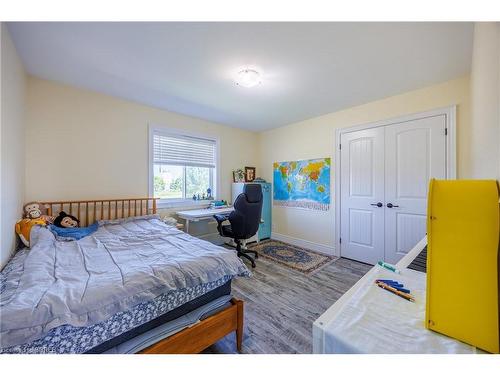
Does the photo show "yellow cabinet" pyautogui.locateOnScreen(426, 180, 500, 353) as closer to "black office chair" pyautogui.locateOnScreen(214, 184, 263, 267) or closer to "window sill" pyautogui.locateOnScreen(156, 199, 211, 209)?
"black office chair" pyautogui.locateOnScreen(214, 184, 263, 267)

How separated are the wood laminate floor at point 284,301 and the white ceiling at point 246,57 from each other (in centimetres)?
238

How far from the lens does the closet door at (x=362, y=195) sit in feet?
9.42

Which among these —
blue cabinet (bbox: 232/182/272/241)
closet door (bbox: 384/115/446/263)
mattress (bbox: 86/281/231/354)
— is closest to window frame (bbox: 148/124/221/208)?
blue cabinet (bbox: 232/182/272/241)

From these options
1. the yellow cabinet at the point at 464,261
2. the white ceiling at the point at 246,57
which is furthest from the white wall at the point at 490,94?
the white ceiling at the point at 246,57

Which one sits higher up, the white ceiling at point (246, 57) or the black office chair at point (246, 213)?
the white ceiling at point (246, 57)

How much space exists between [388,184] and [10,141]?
407 centimetres

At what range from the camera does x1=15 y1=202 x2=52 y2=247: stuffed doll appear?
1817mm

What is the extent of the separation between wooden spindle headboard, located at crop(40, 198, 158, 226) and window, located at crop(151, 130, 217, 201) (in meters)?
0.27

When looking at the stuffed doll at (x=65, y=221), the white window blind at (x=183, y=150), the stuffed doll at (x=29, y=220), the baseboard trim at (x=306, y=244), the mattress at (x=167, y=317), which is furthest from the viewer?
the baseboard trim at (x=306, y=244)

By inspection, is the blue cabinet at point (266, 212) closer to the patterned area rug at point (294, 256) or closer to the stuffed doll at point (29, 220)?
the patterned area rug at point (294, 256)

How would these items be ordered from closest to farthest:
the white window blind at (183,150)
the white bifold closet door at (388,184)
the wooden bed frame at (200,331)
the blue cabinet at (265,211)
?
1. the wooden bed frame at (200,331)
2. the white bifold closet door at (388,184)
3. the white window blind at (183,150)
4. the blue cabinet at (265,211)

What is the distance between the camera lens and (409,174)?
2602mm

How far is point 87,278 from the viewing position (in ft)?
3.78

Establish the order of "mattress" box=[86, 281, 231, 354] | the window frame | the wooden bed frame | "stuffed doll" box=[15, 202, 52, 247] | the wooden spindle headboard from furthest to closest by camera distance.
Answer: the window frame
the wooden spindle headboard
"stuffed doll" box=[15, 202, 52, 247]
the wooden bed frame
"mattress" box=[86, 281, 231, 354]
